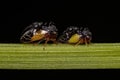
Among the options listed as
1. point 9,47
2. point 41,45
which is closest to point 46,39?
point 41,45

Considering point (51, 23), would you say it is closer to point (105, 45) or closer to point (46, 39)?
point (46, 39)

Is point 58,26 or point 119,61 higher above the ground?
point 58,26

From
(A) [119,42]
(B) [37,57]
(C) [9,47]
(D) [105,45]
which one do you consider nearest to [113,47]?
(D) [105,45]

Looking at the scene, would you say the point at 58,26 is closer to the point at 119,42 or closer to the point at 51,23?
the point at 51,23

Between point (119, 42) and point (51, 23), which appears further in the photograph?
point (119, 42)

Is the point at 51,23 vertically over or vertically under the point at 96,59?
over
